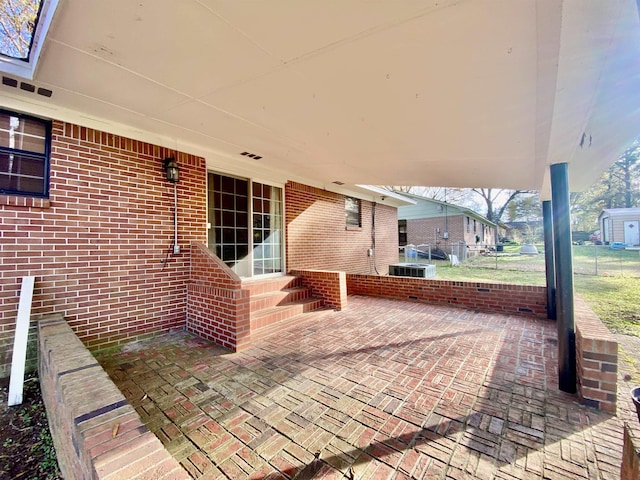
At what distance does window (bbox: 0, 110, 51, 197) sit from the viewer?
2951 millimetres

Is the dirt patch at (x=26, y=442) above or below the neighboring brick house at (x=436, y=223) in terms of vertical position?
below

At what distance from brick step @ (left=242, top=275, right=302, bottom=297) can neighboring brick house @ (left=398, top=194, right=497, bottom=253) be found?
563 inches

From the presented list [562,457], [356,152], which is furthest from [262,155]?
[562,457]

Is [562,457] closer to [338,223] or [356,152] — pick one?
[356,152]

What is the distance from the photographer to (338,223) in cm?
806

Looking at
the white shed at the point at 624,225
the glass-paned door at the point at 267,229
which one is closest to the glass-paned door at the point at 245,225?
the glass-paned door at the point at 267,229

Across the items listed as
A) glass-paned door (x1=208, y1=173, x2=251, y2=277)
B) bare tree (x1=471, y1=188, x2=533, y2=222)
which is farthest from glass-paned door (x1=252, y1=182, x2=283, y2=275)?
bare tree (x1=471, y1=188, x2=533, y2=222)

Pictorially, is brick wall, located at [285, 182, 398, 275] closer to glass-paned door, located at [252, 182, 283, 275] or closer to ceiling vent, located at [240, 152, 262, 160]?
glass-paned door, located at [252, 182, 283, 275]

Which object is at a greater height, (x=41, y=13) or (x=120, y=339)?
(x=41, y=13)

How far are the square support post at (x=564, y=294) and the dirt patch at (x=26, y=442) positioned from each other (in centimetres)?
407

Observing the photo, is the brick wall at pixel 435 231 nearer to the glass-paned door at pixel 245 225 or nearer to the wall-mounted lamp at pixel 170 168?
the glass-paned door at pixel 245 225

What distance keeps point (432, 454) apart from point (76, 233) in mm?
4193

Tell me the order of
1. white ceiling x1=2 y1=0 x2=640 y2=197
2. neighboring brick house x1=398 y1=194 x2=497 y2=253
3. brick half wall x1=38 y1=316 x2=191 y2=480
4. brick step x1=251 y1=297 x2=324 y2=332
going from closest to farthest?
1. brick half wall x1=38 y1=316 x2=191 y2=480
2. white ceiling x1=2 y1=0 x2=640 y2=197
3. brick step x1=251 y1=297 x2=324 y2=332
4. neighboring brick house x1=398 y1=194 x2=497 y2=253

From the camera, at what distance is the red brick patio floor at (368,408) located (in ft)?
5.86
